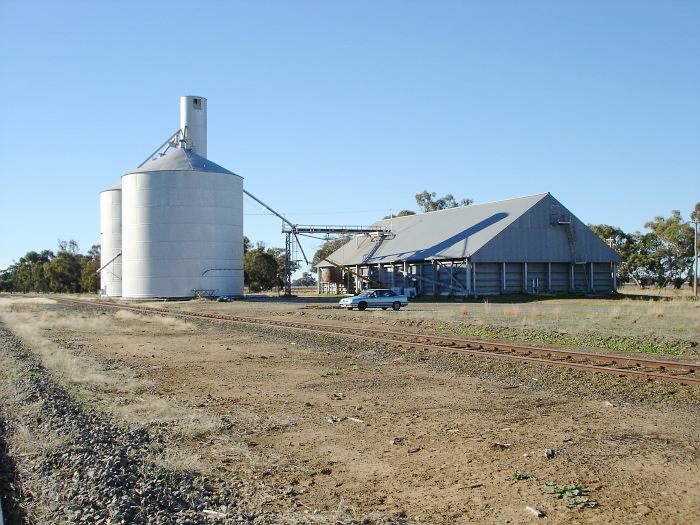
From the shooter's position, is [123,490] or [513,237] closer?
[123,490]

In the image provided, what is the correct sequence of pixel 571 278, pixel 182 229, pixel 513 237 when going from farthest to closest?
1. pixel 182 229
2. pixel 571 278
3. pixel 513 237

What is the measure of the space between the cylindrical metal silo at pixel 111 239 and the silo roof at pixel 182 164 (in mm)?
14366

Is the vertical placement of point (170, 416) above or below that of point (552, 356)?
below

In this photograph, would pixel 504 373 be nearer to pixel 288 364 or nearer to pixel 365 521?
pixel 288 364

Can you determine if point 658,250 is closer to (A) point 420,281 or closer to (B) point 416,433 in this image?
(A) point 420,281

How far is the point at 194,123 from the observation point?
77812 millimetres

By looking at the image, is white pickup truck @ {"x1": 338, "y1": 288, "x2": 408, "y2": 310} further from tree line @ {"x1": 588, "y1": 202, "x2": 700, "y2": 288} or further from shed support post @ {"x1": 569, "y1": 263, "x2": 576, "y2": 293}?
tree line @ {"x1": 588, "y1": 202, "x2": 700, "y2": 288}

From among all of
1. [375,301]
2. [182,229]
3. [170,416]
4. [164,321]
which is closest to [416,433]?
[170,416]

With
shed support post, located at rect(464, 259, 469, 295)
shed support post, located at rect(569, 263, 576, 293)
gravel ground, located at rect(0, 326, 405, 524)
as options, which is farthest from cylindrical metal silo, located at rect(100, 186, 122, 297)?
gravel ground, located at rect(0, 326, 405, 524)

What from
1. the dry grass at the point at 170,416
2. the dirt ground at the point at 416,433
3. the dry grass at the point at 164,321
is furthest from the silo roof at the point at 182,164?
the dry grass at the point at 170,416

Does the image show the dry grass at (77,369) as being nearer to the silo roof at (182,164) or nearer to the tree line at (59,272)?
the silo roof at (182,164)

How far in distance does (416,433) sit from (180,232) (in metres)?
59.9

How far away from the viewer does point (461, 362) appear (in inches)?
721

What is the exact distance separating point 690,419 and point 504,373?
559cm
